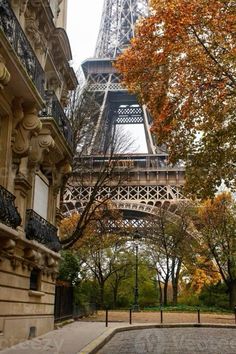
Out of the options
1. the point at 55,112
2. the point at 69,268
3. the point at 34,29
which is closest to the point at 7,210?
the point at 55,112

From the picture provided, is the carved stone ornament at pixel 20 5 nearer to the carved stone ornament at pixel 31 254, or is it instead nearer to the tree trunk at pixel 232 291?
the carved stone ornament at pixel 31 254

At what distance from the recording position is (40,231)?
1429 cm

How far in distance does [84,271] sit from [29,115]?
3533 cm

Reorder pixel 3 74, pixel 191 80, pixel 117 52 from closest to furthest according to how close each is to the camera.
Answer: pixel 3 74 < pixel 191 80 < pixel 117 52

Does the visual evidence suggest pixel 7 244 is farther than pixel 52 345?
No

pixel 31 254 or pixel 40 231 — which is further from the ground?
pixel 40 231

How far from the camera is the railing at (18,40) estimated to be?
1086 centimetres

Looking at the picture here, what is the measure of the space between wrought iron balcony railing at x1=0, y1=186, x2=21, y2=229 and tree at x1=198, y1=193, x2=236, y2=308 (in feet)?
98.9

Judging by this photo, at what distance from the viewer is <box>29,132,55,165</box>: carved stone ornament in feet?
45.5

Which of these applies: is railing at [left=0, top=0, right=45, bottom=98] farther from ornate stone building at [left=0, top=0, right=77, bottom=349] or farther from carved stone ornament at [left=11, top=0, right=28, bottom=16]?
carved stone ornament at [left=11, top=0, right=28, bottom=16]

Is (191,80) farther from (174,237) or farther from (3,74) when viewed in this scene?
(174,237)

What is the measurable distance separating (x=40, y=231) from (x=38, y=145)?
2.55 meters

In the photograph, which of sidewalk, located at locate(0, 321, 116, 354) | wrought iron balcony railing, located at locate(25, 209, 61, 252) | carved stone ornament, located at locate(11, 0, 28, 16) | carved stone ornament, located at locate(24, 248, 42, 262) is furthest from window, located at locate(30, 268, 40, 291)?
→ carved stone ornament, located at locate(11, 0, 28, 16)

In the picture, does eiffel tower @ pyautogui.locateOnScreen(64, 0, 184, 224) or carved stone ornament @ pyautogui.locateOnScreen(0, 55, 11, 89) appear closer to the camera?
carved stone ornament @ pyautogui.locateOnScreen(0, 55, 11, 89)
